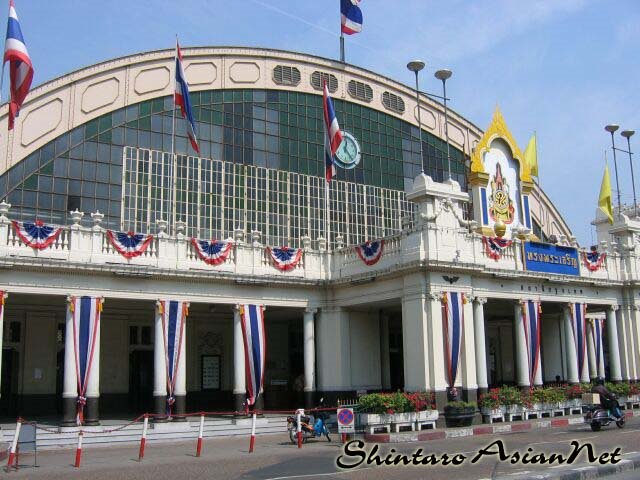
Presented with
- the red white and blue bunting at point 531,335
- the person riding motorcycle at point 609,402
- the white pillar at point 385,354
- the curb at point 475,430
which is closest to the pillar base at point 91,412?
the curb at point 475,430

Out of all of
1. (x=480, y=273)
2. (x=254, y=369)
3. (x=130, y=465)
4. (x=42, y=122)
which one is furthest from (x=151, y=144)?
(x=130, y=465)

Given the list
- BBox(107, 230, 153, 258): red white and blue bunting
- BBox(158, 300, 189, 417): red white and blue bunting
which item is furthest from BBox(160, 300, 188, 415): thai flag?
BBox(107, 230, 153, 258): red white and blue bunting

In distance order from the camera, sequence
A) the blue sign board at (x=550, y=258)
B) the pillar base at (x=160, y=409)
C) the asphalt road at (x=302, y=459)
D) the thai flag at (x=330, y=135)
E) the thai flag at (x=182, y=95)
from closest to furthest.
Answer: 1. the asphalt road at (x=302, y=459)
2. the pillar base at (x=160, y=409)
3. the thai flag at (x=182, y=95)
4. the blue sign board at (x=550, y=258)
5. the thai flag at (x=330, y=135)

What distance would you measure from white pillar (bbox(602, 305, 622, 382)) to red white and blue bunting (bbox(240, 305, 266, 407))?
→ 1804cm

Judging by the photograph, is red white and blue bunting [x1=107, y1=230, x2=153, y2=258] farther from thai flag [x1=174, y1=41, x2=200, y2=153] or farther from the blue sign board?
the blue sign board

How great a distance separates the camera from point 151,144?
121ft

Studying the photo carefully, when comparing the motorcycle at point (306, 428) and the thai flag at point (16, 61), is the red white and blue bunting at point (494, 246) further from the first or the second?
the thai flag at point (16, 61)

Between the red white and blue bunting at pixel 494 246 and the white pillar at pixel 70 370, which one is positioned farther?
the red white and blue bunting at pixel 494 246

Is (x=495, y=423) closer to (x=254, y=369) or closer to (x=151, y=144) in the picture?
(x=254, y=369)

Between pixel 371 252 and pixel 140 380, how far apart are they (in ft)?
41.2

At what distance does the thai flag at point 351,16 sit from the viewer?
4072cm

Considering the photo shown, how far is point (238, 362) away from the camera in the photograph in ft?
98.1

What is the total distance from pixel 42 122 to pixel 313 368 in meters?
17.3

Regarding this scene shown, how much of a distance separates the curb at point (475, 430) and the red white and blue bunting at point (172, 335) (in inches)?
304
